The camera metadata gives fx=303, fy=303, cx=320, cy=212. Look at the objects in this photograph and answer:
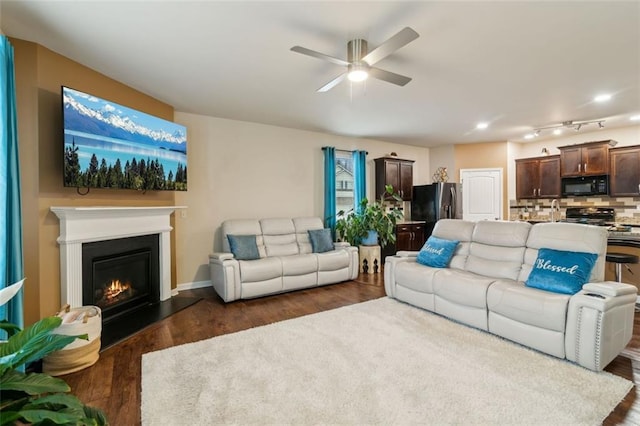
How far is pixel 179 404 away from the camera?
1960 mm

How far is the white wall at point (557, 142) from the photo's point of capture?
5.60 m

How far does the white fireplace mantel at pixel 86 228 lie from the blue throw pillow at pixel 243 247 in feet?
3.15

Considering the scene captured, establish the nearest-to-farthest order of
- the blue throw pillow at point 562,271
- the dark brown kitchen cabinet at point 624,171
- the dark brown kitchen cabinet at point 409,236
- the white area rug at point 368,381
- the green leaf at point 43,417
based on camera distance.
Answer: the green leaf at point 43,417
the white area rug at point 368,381
the blue throw pillow at point 562,271
the dark brown kitchen cabinet at point 624,171
the dark brown kitchen cabinet at point 409,236

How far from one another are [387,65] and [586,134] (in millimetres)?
5558

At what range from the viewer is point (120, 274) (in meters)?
3.51

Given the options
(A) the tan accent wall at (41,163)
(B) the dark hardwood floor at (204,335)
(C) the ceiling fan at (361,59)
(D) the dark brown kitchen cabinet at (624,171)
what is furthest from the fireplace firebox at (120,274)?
(D) the dark brown kitchen cabinet at (624,171)

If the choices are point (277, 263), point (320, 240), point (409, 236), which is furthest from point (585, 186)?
point (277, 263)

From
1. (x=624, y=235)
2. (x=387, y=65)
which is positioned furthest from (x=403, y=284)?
(x=624, y=235)

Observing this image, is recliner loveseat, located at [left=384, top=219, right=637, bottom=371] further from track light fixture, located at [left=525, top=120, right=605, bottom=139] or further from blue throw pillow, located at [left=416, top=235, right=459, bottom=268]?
track light fixture, located at [left=525, top=120, right=605, bottom=139]

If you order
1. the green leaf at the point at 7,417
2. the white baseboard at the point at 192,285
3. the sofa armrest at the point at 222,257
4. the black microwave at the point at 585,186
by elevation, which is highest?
the black microwave at the point at 585,186

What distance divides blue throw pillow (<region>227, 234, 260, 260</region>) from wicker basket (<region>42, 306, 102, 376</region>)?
185 cm

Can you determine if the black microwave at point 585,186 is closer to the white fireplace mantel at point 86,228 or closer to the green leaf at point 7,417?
the white fireplace mantel at point 86,228

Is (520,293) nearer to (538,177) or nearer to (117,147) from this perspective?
(117,147)

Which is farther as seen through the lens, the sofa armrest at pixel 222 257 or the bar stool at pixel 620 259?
the sofa armrest at pixel 222 257
